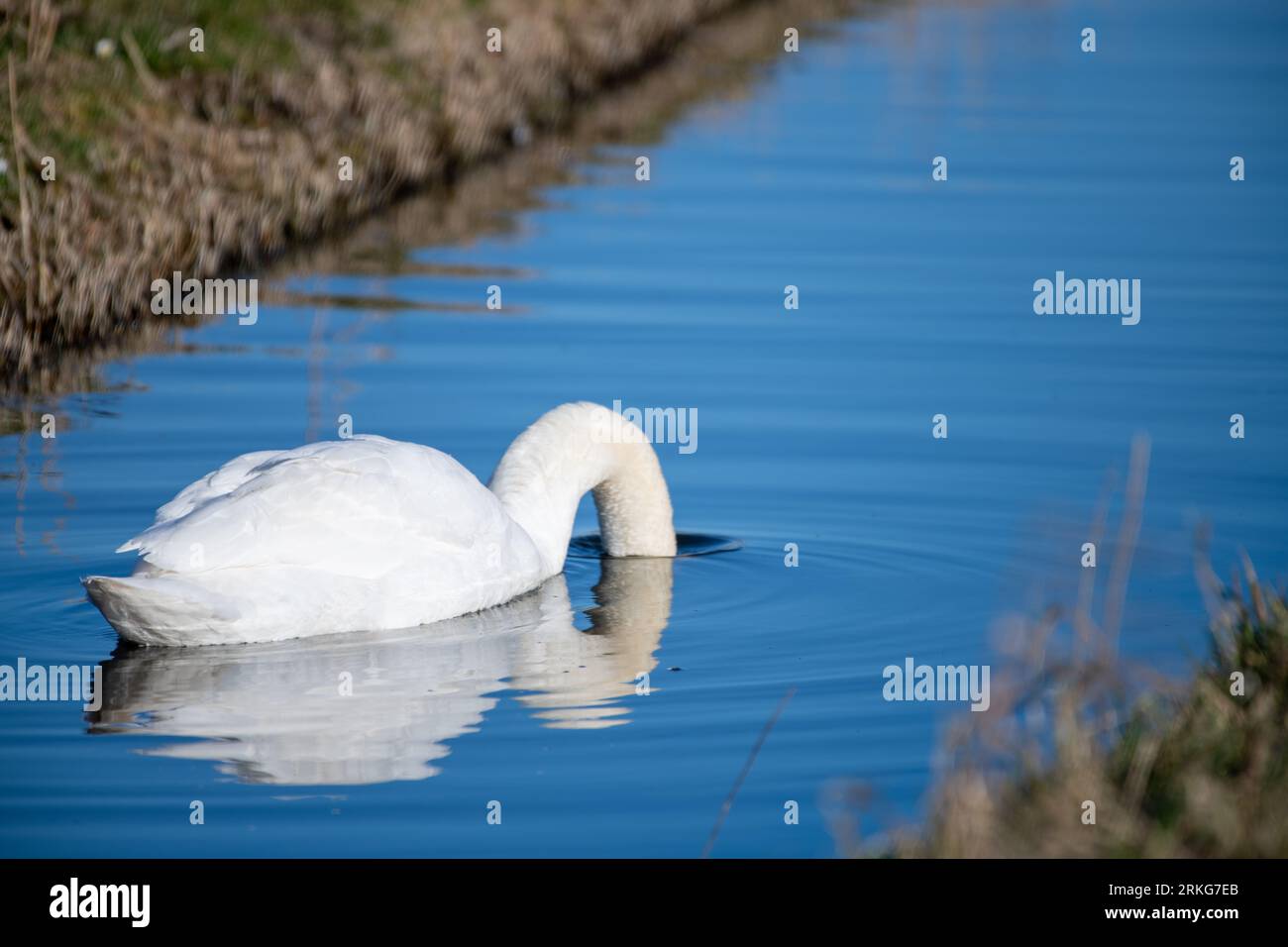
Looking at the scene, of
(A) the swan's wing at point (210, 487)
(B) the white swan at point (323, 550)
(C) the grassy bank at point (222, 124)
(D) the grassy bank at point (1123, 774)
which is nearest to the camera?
(D) the grassy bank at point (1123, 774)

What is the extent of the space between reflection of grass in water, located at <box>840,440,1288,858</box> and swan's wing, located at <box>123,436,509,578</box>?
257 centimetres

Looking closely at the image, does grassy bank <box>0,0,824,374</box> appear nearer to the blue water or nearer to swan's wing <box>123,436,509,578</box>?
the blue water

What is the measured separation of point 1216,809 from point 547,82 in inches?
777

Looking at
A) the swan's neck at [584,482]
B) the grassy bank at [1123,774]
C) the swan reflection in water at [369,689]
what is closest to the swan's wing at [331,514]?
the swan reflection in water at [369,689]

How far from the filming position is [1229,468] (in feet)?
36.3

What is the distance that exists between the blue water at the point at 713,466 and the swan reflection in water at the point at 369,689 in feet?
0.06

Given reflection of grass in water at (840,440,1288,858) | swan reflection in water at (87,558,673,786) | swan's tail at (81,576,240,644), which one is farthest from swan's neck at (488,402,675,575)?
reflection of grass in water at (840,440,1288,858)

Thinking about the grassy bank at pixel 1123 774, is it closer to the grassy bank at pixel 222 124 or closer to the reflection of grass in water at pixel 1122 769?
the reflection of grass in water at pixel 1122 769

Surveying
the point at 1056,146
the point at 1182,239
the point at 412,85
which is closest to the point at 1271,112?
the point at 1056,146

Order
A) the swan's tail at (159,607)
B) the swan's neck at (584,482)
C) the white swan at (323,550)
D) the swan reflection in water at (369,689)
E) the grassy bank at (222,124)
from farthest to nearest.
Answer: the grassy bank at (222,124), the swan's neck at (584,482), the white swan at (323,550), the swan's tail at (159,607), the swan reflection in water at (369,689)

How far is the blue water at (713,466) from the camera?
22.1ft

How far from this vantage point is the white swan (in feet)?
25.4

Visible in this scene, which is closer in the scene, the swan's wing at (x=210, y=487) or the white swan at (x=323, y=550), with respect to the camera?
the white swan at (x=323, y=550)

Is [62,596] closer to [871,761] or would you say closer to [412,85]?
[871,761]
